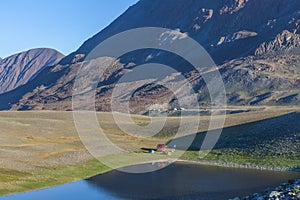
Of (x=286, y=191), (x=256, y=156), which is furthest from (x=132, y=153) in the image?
(x=286, y=191)

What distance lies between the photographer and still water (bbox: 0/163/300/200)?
5641cm

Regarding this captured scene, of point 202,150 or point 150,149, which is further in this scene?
point 150,149

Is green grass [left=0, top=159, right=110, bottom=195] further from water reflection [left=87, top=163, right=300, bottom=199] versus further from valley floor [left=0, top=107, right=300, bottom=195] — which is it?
water reflection [left=87, top=163, right=300, bottom=199]

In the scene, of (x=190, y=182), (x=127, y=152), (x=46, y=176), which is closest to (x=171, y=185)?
(x=190, y=182)

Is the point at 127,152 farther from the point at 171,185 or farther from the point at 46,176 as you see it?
the point at 171,185

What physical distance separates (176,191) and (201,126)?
217 feet

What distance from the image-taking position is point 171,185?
2486 inches

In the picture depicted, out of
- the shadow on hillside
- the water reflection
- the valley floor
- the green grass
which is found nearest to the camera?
the water reflection

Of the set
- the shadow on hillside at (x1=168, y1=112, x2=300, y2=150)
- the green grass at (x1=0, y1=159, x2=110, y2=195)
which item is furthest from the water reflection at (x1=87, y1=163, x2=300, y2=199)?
the shadow on hillside at (x1=168, y1=112, x2=300, y2=150)

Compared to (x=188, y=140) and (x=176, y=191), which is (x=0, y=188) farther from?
(x=188, y=140)

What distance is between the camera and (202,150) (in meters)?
94.4

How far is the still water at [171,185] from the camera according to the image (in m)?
56.4

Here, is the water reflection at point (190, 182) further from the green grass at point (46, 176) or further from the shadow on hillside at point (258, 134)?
the shadow on hillside at point (258, 134)

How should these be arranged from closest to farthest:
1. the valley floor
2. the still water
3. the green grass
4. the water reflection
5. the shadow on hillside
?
1. the still water
2. the water reflection
3. the green grass
4. the valley floor
5. the shadow on hillside
